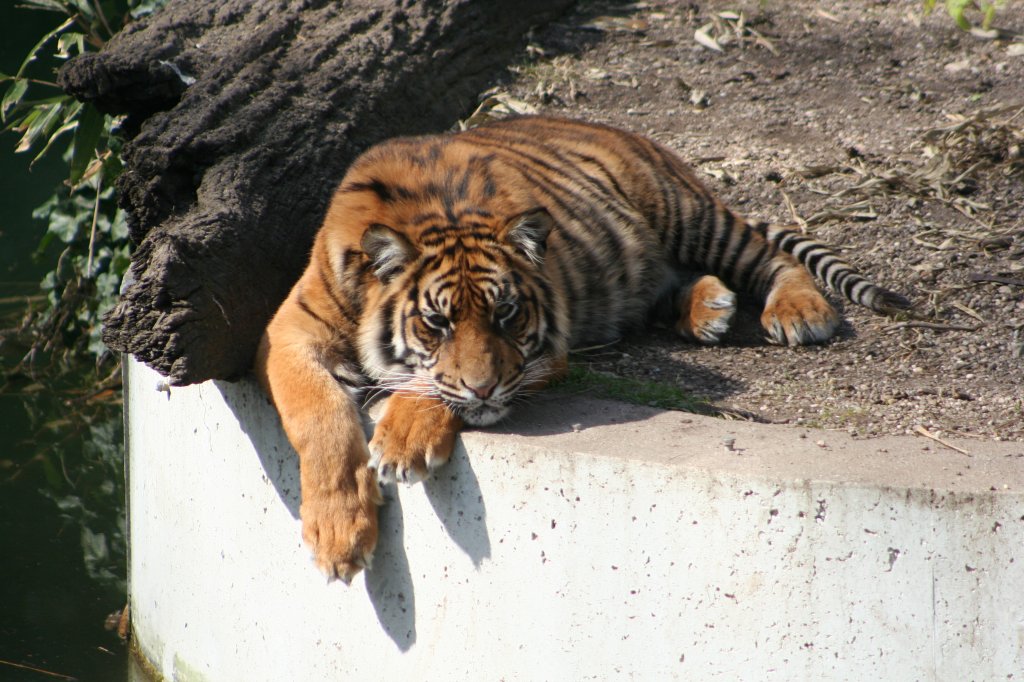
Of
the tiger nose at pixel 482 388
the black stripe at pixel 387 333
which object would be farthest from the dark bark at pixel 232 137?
the tiger nose at pixel 482 388

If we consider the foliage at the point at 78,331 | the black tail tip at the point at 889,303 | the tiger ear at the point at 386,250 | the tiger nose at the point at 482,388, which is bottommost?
the foliage at the point at 78,331

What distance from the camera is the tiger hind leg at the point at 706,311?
3736mm

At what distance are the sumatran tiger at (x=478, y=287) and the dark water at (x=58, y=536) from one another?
1709 millimetres

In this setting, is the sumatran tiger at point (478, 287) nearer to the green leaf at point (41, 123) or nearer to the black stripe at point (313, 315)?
the black stripe at point (313, 315)

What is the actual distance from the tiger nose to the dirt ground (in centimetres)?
70

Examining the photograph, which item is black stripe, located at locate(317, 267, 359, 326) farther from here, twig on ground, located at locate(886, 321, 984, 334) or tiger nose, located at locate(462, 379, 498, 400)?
twig on ground, located at locate(886, 321, 984, 334)

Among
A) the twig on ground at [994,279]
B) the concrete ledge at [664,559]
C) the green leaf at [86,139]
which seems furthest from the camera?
the green leaf at [86,139]

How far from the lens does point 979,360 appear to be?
133 inches

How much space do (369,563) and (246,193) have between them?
133 centimetres

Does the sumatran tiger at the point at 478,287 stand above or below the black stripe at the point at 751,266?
above

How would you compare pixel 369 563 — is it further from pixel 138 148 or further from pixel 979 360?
pixel 979 360

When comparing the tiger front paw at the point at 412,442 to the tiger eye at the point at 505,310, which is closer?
the tiger front paw at the point at 412,442

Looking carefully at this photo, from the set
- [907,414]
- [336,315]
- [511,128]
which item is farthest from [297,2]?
[907,414]

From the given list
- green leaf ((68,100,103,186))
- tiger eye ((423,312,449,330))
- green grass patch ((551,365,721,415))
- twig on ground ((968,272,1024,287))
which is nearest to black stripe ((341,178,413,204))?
tiger eye ((423,312,449,330))
